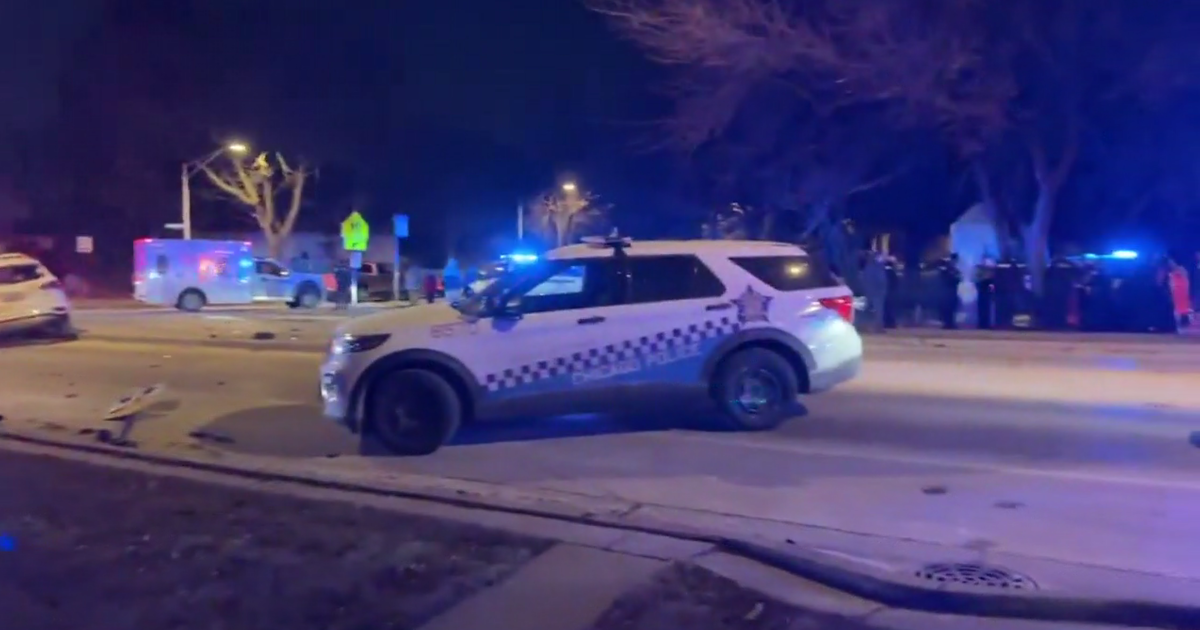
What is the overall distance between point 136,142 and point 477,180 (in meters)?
20.4

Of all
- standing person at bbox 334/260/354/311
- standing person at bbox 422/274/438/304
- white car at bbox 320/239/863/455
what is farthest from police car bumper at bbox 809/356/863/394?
standing person at bbox 334/260/354/311

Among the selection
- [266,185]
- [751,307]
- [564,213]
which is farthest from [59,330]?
[564,213]

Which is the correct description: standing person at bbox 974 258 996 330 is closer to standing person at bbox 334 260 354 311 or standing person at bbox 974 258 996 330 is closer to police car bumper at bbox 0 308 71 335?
police car bumper at bbox 0 308 71 335

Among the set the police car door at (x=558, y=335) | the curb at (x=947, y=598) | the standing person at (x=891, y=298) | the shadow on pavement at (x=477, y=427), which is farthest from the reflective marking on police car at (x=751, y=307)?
the standing person at (x=891, y=298)

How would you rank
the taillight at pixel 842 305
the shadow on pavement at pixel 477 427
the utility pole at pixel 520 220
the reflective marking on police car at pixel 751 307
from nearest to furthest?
the shadow on pavement at pixel 477 427
the reflective marking on police car at pixel 751 307
the taillight at pixel 842 305
the utility pole at pixel 520 220

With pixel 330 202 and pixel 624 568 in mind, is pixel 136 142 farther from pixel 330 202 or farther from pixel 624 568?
pixel 624 568

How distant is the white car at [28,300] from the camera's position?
76.3 ft

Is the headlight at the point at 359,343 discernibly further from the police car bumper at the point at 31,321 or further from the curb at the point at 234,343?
the police car bumper at the point at 31,321

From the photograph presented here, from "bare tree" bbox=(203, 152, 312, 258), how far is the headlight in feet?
154

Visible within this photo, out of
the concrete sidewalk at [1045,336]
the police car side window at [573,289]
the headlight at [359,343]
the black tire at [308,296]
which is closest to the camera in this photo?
the headlight at [359,343]

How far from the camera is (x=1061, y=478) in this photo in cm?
1002

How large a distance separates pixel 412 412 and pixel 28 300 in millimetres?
14516

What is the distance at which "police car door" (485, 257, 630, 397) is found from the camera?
458 inches

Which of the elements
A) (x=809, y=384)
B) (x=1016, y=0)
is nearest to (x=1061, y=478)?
(x=809, y=384)
